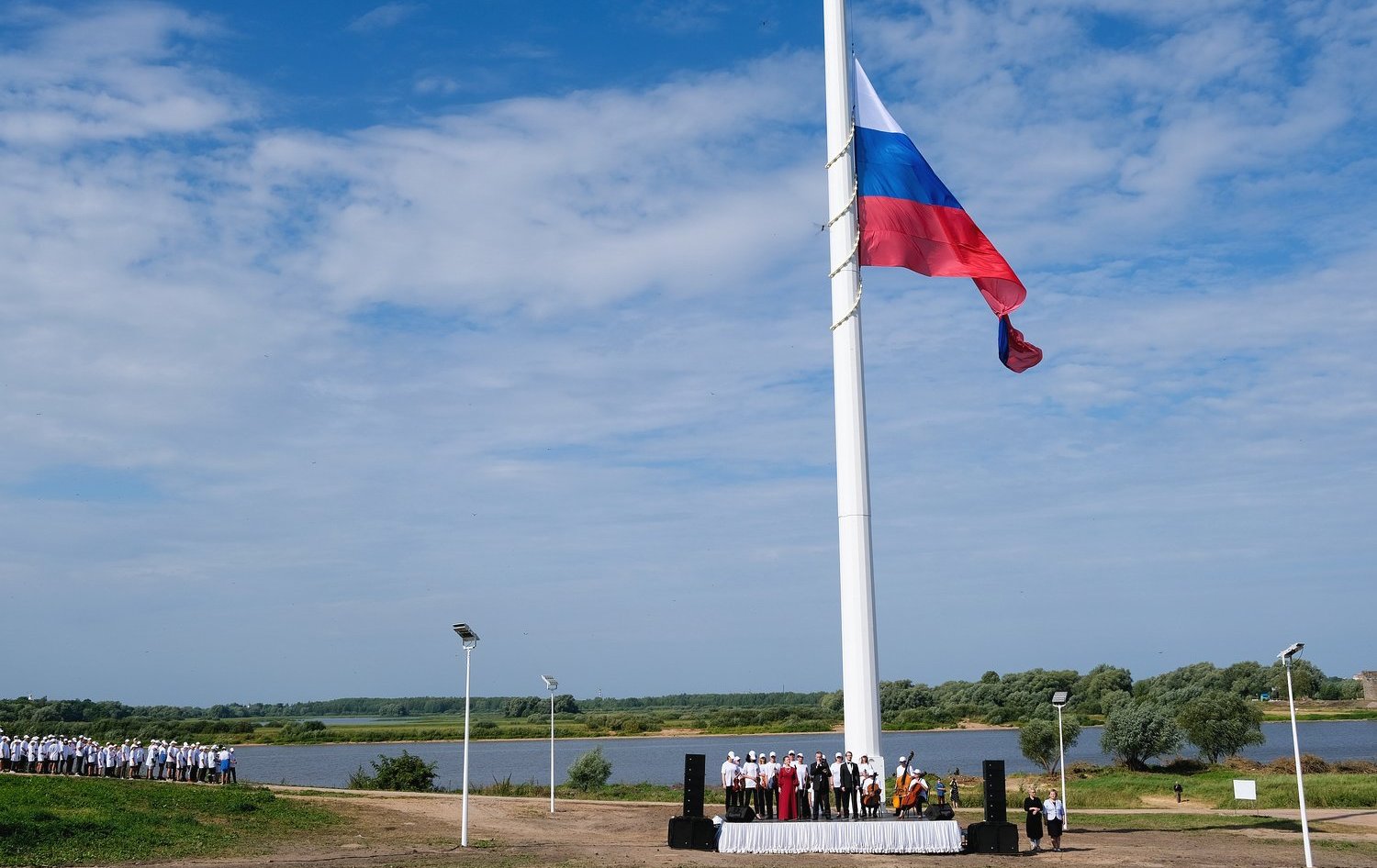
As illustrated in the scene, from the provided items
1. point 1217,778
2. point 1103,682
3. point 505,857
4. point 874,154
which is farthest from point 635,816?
point 1103,682

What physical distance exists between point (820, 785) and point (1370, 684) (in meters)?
109

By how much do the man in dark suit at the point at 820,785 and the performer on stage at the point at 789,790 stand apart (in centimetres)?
37

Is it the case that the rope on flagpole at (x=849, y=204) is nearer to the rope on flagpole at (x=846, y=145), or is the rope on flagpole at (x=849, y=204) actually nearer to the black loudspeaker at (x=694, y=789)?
the rope on flagpole at (x=846, y=145)

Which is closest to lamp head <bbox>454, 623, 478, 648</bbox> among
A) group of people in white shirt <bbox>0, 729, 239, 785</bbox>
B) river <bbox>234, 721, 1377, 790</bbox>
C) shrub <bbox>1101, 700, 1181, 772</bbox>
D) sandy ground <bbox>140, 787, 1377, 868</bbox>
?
sandy ground <bbox>140, 787, 1377, 868</bbox>

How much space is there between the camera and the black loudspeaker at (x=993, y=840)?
2252 centimetres

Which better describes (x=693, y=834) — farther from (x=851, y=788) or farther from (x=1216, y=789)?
(x=1216, y=789)

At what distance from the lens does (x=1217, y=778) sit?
1686 inches

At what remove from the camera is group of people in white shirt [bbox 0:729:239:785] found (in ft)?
120

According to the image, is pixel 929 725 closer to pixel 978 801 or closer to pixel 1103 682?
pixel 1103 682

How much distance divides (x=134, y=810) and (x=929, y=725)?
267 ft

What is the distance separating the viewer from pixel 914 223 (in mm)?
24656

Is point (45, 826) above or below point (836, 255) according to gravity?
below

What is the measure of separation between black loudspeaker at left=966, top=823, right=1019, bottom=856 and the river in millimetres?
30720

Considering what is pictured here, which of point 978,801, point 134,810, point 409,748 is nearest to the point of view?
point 134,810
